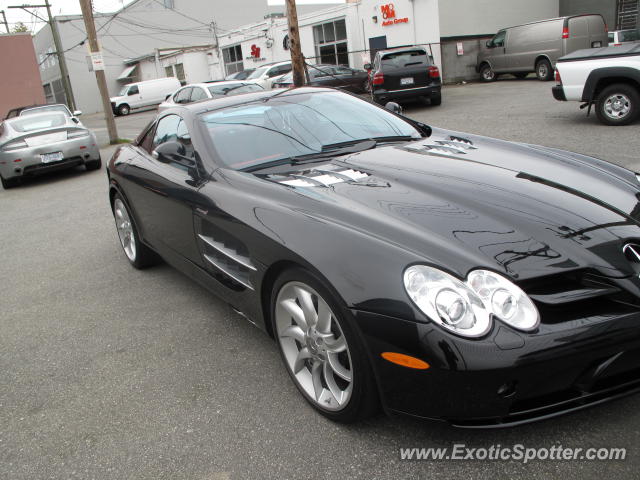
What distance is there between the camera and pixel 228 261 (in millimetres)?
3098

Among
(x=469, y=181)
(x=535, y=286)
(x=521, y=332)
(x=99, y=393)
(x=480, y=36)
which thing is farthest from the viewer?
(x=480, y=36)

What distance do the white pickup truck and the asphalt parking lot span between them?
295 inches

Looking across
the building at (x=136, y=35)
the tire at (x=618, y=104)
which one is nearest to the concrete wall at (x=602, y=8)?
the tire at (x=618, y=104)

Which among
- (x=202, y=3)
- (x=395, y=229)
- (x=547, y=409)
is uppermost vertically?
(x=202, y=3)

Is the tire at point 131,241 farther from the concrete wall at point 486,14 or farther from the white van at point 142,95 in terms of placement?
the white van at point 142,95

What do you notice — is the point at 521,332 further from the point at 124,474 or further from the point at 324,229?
the point at 124,474

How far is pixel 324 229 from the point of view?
8.06 feet

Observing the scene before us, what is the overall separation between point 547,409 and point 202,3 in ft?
175

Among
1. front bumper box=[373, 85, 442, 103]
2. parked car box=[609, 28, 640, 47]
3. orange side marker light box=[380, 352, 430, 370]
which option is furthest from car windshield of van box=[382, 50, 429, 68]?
orange side marker light box=[380, 352, 430, 370]

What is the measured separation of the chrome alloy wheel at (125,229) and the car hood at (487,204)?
228cm

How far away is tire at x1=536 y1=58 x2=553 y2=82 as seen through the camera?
1939 centimetres

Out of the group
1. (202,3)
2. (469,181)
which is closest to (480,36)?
(469,181)

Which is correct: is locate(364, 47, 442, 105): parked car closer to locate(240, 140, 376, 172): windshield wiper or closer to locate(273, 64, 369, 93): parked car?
locate(273, 64, 369, 93): parked car

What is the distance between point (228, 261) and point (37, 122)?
32.9 ft
